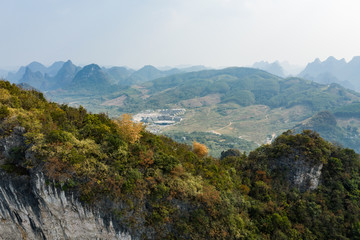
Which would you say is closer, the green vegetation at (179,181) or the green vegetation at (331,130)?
the green vegetation at (179,181)

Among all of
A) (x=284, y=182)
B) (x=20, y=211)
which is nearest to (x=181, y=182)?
(x=20, y=211)

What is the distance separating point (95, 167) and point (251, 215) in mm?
11967

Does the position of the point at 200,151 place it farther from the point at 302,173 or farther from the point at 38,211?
the point at 38,211

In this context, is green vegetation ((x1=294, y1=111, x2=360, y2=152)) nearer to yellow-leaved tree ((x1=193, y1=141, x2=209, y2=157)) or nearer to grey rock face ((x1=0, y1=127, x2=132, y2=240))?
yellow-leaved tree ((x1=193, y1=141, x2=209, y2=157))

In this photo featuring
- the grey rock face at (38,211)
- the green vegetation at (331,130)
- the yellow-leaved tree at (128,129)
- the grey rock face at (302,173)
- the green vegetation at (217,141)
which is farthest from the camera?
the green vegetation at (331,130)

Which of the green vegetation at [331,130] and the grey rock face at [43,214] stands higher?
the grey rock face at [43,214]

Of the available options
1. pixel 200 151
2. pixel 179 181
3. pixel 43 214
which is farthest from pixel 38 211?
pixel 200 151

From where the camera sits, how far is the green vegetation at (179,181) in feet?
35.9

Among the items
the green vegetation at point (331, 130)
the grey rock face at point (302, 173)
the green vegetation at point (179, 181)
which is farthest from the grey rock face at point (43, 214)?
the green vegetation at point (331, 130)

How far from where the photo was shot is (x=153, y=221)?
11.4 m

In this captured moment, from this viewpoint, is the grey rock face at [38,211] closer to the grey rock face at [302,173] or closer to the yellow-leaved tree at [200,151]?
the yellow-leaved tree at [200,151]

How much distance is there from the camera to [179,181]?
1226 cm

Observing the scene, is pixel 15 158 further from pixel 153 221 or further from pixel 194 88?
pixel 194 88

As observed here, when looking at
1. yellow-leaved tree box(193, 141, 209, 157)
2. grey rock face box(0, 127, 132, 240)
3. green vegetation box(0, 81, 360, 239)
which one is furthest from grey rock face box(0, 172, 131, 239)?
yellow-leaved tree box(193, 141, 209, 157)
